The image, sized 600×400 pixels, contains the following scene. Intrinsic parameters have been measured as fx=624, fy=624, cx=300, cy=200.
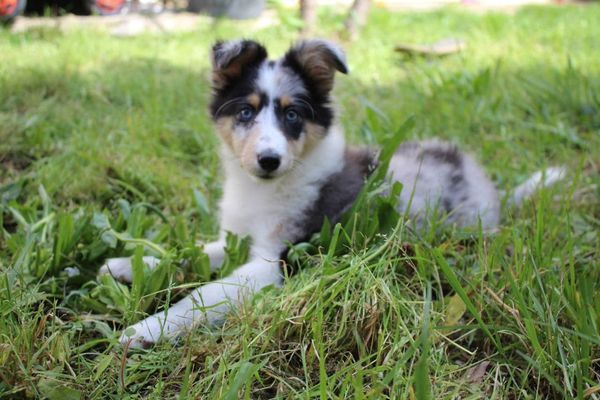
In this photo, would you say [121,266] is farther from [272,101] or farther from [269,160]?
[272,101]

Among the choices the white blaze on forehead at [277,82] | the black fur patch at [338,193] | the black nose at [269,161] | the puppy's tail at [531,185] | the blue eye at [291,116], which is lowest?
the puppy's tail at [531,185]

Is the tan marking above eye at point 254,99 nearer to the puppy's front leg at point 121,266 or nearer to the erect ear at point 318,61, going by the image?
the erect ear at point 318,61

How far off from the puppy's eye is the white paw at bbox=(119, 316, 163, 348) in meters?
1.15

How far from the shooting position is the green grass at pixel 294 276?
2033mm

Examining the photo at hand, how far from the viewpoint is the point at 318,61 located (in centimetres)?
320

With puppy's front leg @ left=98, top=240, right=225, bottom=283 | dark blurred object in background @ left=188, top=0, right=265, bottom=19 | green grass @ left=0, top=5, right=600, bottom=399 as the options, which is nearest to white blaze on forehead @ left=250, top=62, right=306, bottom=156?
green grass @ left=0, top=5, right=600, bottom=399

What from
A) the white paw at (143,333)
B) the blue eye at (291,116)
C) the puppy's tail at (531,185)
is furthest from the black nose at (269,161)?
the puppy's tail at (531,185)

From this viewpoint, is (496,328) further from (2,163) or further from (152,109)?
(152,109)

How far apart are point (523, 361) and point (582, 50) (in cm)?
579

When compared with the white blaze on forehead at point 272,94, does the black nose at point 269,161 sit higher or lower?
lower

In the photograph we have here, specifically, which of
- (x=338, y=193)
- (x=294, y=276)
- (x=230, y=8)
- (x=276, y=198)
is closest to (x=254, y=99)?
(x=276, y=198)

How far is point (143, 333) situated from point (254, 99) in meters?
1.29

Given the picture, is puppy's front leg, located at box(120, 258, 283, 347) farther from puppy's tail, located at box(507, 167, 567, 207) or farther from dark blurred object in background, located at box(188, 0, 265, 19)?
dark blurred object in background, located at box(188, 0, 265, 19)

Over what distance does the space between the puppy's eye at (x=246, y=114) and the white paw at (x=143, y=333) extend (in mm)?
1148
